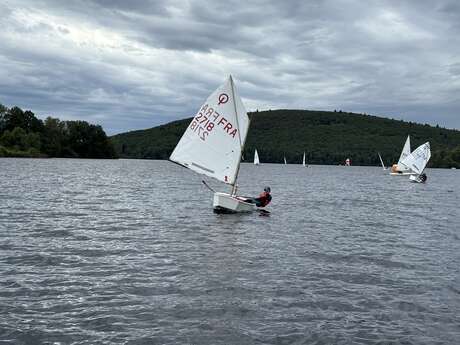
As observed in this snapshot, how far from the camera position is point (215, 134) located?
37.0m

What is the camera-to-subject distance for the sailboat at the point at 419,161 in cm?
10487

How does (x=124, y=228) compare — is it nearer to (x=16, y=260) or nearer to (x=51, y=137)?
(x=16, y=260)

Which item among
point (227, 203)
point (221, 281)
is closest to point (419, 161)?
point (227, 203)

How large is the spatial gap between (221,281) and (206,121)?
799 inches

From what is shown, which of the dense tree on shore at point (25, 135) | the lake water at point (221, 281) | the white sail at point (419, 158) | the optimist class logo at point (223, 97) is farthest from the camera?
the dense tree on shore at point (25, 135)

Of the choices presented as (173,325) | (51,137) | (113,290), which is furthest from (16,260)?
(51,137)

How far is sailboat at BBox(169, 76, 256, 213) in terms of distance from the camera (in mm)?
36625

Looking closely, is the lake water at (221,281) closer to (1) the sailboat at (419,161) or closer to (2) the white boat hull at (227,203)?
(2) the white boat hull at (227,203)

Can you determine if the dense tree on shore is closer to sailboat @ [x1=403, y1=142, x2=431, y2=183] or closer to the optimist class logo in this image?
sailboat @ [x1=403, y1=142, x2=431, y2=183]

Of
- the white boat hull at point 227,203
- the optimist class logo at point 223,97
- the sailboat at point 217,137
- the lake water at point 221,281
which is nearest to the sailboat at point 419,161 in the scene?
the white boat hull at point 227,203

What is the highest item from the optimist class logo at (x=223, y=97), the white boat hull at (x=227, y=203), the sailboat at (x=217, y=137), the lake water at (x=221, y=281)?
the optimist class logo at (x=223, y=97)

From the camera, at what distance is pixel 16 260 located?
1947cm

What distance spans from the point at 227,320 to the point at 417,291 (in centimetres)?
764

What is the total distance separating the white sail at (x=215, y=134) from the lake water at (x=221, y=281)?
16.4 feet
